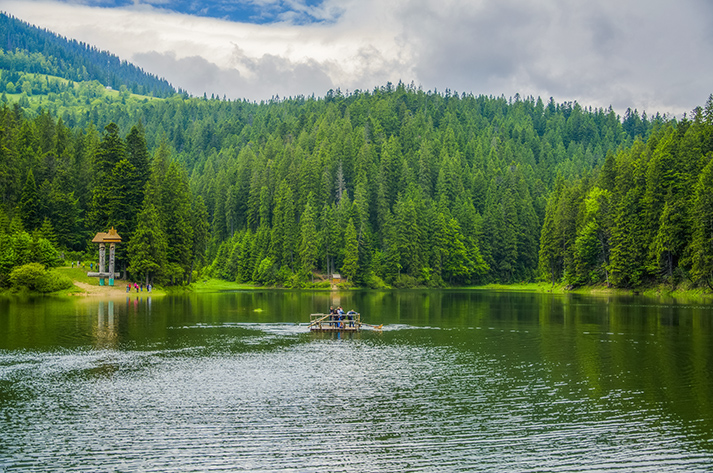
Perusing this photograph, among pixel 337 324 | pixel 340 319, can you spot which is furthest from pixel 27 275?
pixel 337 324

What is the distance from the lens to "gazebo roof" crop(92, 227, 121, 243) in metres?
90.2

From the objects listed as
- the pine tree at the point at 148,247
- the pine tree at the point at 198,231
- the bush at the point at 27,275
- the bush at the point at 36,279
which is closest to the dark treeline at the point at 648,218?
the pine tree at the point at 198,231

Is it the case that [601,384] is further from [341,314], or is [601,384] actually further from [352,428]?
[341,314]

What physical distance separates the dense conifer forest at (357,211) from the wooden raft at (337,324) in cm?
4608

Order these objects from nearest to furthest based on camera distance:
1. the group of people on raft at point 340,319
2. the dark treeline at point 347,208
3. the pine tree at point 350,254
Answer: the group of people on raft at point 340,319, the dark treeline at point 347,208, the pine tree at point 350,254

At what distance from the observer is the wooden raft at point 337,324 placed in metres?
55.8

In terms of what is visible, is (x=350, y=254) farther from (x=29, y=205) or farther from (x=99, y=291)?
(x=29, y=205)

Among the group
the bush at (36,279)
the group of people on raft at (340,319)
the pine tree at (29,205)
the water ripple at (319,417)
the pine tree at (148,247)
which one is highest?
the pine tree at (29,205)

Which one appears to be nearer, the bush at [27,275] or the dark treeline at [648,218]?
the bush at [27,275]

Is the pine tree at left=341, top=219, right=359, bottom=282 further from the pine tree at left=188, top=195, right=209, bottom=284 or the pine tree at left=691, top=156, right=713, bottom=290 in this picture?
the pine tree at left=691, top=156, right=713, bottom=290

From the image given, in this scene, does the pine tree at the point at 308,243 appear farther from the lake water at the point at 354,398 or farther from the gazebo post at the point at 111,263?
the lake water at the point at 354,398

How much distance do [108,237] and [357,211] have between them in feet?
236

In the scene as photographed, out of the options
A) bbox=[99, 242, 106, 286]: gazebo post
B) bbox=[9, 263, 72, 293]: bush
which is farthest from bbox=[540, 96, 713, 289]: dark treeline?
bbox=[9, 263, 72, 293]: bush

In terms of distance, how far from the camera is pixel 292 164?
16775 centimetres
